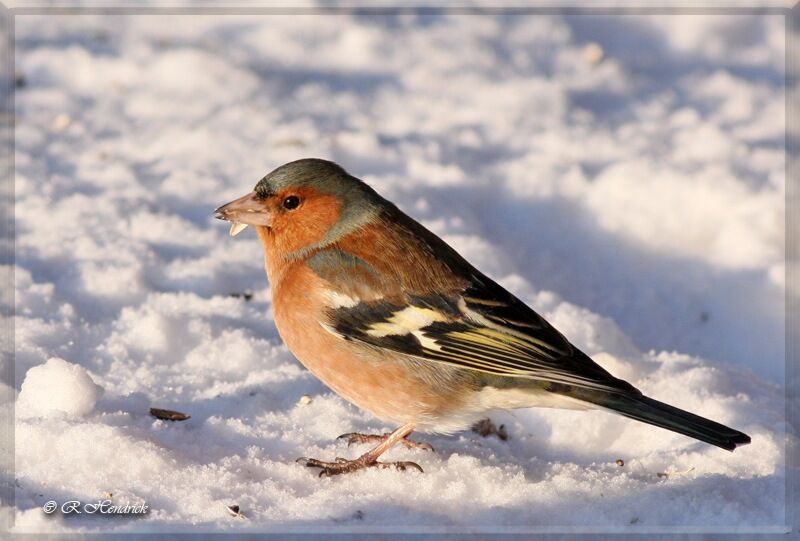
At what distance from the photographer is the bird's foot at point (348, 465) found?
3.85m

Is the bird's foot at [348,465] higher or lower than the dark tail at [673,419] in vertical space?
lower

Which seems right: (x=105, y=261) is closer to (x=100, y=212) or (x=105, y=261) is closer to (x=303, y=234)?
(x=100, y=212)

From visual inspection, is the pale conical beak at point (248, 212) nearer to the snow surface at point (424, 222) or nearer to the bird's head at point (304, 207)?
the bird's head at point (304, 207)

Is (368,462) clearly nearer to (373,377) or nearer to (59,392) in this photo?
(373,377)

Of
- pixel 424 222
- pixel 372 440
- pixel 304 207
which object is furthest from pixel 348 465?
pixel 424 222

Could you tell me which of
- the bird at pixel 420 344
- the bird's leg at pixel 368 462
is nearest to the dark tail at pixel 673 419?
the bird at pixel 420 344

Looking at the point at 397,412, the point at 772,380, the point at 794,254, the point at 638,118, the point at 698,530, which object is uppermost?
the point at 638,118

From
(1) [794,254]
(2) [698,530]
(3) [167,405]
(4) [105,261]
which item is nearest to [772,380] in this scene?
(1) [794,254]

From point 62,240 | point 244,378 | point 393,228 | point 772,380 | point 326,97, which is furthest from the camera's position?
point 326,97

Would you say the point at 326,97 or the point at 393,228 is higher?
the point at 326,97

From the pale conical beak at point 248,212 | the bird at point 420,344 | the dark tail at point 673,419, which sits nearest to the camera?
the dark tail at point 673,419

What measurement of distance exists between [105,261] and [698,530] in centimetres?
322

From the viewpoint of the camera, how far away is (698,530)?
3.48 metres

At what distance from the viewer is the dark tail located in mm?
3561
